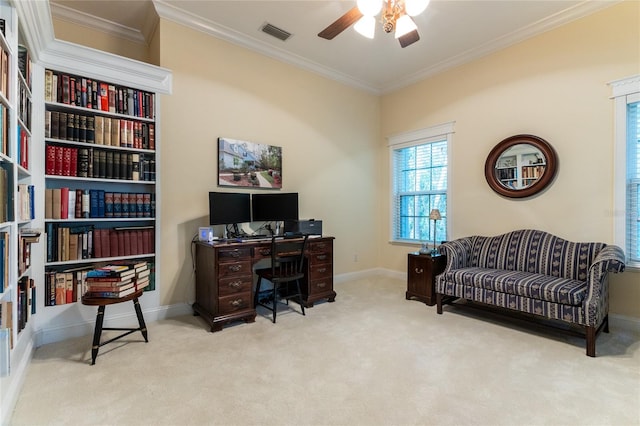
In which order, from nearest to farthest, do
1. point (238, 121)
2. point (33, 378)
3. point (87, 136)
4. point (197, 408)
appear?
point (197, 408)
point (33, 378)
point (87, 136)
point (238, 121)

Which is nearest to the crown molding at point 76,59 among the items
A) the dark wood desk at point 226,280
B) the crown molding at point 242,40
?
the crown molding at point 242,40

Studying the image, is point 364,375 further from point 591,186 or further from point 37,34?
point 37,34

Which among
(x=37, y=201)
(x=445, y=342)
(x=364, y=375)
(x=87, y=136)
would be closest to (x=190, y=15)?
(x=87, y=136)

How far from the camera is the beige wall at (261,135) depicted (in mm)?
3189

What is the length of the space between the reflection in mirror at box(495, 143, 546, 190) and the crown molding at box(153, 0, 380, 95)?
2447 mm

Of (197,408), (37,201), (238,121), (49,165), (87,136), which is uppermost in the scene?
(238,121)

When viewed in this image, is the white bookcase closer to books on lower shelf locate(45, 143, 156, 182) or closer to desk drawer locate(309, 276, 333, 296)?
books on lower shelf locate(45, 143, 156, 182)

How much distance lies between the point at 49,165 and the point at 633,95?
5309mm

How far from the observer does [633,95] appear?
2.83m

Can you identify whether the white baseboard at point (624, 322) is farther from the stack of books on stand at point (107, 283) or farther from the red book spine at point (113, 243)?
the red book spine at point (113, 243)

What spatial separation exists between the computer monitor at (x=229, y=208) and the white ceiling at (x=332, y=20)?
1.87 metres

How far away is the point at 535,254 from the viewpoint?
126 inches

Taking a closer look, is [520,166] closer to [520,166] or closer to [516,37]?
[520,166]

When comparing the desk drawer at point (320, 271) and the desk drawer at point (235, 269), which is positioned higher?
the desk drawer at point (235, 269)
